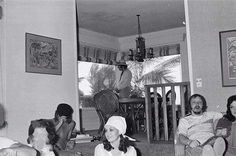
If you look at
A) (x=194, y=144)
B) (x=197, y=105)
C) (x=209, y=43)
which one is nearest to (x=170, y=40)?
(x=209, y=43)

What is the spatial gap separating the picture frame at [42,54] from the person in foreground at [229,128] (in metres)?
2.85

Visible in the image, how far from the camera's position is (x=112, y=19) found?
27.4 feet

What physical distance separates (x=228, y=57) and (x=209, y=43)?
332 mm

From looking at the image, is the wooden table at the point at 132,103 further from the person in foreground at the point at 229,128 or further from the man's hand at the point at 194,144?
the man's hand at the point at 194,144

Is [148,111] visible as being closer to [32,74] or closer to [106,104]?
[106,104]

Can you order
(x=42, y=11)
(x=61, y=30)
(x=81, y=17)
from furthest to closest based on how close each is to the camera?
1. (x=81, y=17)
2. (x=61, y=30)
3. (x=42, y=11)

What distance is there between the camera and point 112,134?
98.7 inches

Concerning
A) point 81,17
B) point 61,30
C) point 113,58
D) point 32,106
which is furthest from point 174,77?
point 32,106

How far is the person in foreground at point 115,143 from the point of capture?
250cm

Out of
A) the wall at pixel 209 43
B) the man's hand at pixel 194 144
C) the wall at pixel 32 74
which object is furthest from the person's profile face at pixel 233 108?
the wall at pixel 32 74

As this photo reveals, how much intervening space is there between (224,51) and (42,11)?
112 inches

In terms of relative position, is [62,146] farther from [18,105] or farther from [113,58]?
[113,58]

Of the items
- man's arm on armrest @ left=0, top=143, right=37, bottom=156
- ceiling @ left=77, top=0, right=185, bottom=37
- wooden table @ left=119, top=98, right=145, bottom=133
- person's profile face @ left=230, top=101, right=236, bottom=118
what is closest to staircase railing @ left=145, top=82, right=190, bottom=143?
wooden table @ left=119, top=98, right=145, bottom=133

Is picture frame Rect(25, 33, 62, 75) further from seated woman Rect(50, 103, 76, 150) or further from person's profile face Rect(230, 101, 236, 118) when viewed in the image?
person's profile face Rect(230, 101, 236, 118)
